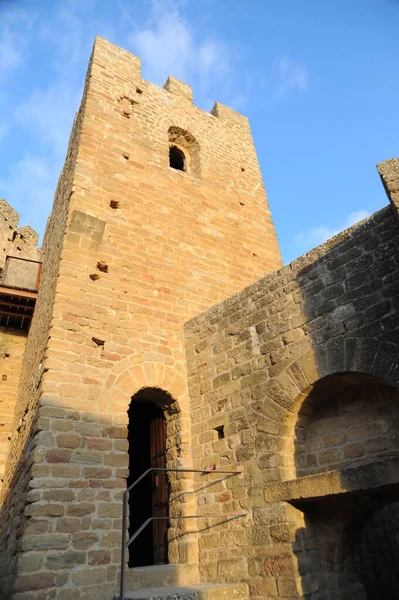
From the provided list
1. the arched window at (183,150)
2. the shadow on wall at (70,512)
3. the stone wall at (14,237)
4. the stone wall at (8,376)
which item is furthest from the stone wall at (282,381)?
the stone wall at (14,237)

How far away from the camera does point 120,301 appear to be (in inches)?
226

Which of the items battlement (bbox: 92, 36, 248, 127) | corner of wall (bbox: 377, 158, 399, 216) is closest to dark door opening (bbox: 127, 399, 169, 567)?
corner of wall (bbox: 377, 158, 399, 216)

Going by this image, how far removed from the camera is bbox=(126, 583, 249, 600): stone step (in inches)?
150

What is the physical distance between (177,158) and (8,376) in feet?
18.6

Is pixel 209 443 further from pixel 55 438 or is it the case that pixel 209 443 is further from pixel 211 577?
pixel 55 438

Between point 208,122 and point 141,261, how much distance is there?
515 centimetres

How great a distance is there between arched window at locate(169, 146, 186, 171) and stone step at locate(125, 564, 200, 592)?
7276 mm

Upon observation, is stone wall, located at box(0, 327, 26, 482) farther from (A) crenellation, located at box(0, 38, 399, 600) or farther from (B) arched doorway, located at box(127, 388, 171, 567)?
(B) arched doorway, located at box(127, 388, 171, 567)

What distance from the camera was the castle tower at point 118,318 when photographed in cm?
418

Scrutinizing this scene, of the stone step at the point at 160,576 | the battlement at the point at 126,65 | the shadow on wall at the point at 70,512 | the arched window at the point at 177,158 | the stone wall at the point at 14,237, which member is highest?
the stone wall at the point at 14,237

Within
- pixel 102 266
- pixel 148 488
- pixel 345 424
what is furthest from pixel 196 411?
pixel 102 266

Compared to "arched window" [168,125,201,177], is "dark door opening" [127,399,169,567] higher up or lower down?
lower down

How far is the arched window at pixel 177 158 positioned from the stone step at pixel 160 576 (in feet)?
23.9

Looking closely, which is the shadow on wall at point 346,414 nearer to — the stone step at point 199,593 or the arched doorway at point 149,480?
the stone step at point 199,593
